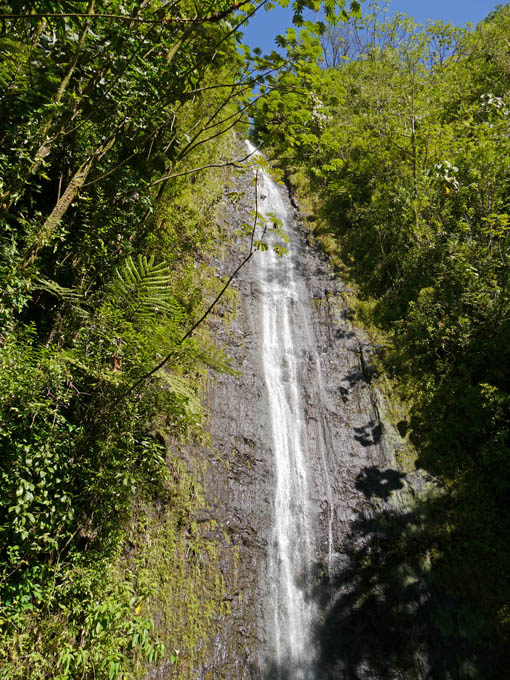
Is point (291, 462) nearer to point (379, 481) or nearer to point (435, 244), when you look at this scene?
point (379, 481)

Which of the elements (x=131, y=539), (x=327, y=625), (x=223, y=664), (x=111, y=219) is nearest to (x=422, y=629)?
(x=327, y=625)

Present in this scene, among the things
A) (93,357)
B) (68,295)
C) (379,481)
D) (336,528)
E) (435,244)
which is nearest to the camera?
(93,357)

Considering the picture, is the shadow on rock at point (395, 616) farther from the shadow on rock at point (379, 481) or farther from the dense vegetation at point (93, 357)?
the dense vegetation at point (93, 357)

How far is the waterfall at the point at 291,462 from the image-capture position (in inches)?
182

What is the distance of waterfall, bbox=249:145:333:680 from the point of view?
4633 mm

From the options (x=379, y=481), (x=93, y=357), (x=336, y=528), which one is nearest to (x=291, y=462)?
(x=336, y=528)

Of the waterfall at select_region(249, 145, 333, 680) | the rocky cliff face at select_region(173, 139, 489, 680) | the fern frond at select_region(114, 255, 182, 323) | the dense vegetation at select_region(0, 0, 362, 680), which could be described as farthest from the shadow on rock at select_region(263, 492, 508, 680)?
the fern frond at select_region(114, 255, 182, 323)

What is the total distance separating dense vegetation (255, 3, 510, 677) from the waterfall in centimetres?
148

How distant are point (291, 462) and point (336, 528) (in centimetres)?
118

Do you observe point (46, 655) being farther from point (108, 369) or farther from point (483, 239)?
point (483, 239)

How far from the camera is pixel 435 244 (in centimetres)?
820

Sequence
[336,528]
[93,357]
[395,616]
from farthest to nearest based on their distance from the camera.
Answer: [336,528]
[395,616]
[93,357]

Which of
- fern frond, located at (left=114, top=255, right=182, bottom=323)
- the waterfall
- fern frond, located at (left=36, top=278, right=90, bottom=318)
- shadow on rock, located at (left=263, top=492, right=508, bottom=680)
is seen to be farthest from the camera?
the waterfall

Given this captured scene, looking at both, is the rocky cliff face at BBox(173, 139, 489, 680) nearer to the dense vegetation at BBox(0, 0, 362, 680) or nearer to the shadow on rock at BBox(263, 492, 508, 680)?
the shadow on rock at BBox(263, 492, 508, 680)
